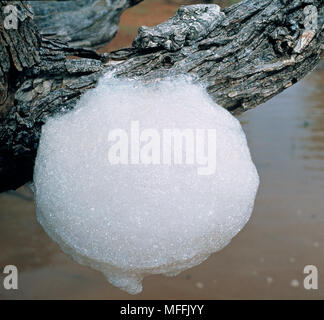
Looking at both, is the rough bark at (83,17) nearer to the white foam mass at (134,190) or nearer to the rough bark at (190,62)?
the rough bark at (190,62)

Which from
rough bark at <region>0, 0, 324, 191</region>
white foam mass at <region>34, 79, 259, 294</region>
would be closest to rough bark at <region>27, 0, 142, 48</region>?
rough bark at <region>0, 0, 324, 191</region>

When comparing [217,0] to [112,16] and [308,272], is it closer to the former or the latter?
[112,16]

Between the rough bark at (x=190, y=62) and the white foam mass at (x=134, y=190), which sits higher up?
the rough bark at (x=190, y=62)

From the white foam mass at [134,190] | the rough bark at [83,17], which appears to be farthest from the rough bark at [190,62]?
the rough bark at [83,17]

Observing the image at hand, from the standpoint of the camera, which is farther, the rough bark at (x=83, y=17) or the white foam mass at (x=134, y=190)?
the rough bark at (x=83, y=17)

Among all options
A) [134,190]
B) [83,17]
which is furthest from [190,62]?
[83,17]

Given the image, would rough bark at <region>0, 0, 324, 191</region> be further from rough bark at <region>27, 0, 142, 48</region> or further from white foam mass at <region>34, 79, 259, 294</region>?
rough bark at <region>27, 0, 142, 48</region>
